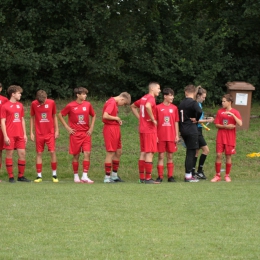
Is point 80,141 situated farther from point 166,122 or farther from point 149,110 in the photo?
point 166,122

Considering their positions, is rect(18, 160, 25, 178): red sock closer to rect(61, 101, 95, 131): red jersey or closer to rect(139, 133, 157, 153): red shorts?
rect(61, 101, 95, 131): red jersey

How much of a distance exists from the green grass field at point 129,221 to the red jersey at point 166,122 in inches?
45.0

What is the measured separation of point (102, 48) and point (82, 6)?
1.79m

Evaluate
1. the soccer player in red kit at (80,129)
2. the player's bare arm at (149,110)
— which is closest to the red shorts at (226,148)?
the player's bare arm at (149,110)

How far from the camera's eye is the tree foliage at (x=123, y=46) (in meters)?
25.4

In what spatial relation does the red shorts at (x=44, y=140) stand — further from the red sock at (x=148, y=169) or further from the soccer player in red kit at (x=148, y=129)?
the red sock at (x=148, y=169)

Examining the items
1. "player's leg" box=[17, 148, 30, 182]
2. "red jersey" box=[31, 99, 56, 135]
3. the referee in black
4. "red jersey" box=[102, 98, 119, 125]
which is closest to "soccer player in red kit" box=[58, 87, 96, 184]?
"red jersey" box=[31, 99, 56, 135]

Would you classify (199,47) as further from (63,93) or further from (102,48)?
(63,93)

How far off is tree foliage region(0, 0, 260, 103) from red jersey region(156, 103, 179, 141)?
11.6 meters

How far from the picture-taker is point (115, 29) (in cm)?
2702

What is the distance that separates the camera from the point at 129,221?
9.25m

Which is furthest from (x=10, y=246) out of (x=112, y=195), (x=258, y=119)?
(x=258, y=119)

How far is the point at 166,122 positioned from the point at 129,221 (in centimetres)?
499

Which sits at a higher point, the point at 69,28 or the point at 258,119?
the point at 69,28
